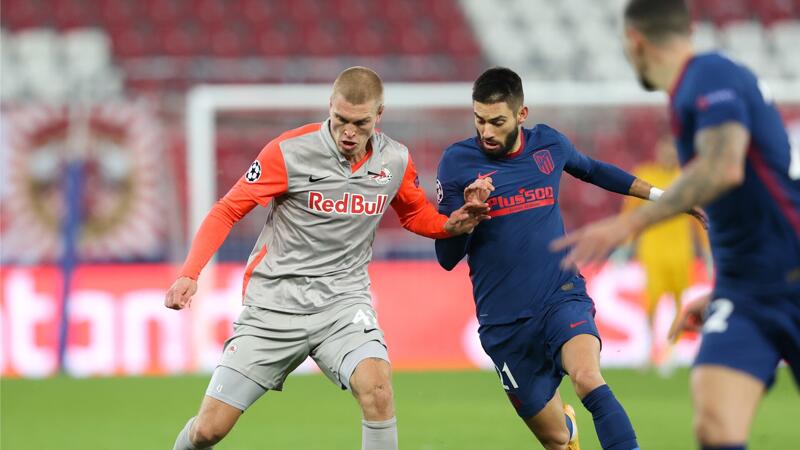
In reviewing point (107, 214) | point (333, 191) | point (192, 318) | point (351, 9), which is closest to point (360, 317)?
point (333, 191)

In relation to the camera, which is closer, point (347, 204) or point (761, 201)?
point (761, 201)

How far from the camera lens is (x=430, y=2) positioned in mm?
21609

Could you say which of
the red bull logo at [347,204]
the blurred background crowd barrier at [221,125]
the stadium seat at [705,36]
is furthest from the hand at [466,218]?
the stadium seat at [705,36]

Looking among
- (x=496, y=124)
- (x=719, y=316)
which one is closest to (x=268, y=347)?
(x=496, y=124)

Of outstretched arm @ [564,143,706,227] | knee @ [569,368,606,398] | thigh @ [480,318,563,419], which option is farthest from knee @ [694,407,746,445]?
outstretched arm @ [564,143,706,227]

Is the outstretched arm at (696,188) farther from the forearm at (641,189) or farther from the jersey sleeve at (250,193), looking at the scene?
the forearm at (641,189)

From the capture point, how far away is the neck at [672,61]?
414 centimetres

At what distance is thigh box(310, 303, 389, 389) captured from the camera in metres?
5.68

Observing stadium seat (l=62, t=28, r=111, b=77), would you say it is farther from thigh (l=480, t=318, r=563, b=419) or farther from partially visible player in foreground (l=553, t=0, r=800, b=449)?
partially visible player in foreground (l=553, t=0, r=800, b=449)

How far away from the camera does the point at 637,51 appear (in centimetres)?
419

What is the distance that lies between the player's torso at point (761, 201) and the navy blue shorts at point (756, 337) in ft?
0.24

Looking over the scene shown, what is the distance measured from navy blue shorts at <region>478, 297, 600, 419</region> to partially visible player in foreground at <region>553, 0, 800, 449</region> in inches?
67.1

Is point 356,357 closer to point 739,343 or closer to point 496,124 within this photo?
point 496,124

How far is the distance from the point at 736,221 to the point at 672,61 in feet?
2.00
